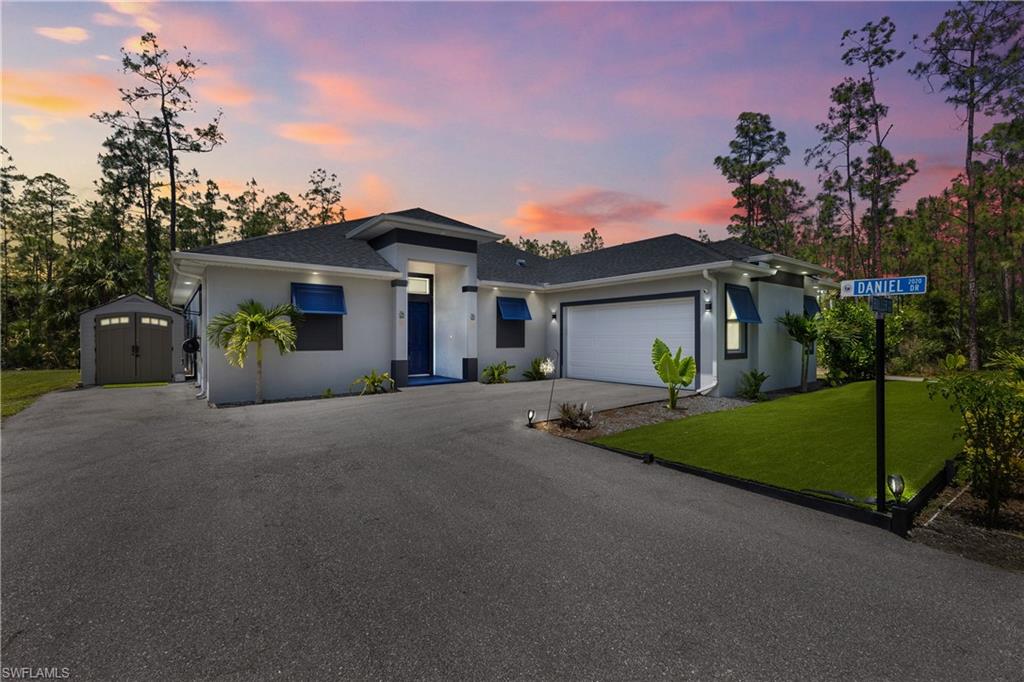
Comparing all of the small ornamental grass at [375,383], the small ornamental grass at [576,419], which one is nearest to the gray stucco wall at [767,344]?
the small ornamental grass at [576,419]

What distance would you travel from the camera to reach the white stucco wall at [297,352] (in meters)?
10.9

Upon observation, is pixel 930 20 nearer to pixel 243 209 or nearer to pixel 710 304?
pixel 710 304

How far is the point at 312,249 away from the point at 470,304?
526 cm

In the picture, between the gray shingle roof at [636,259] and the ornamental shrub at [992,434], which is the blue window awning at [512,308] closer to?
the gray shingle roof at [636,259]

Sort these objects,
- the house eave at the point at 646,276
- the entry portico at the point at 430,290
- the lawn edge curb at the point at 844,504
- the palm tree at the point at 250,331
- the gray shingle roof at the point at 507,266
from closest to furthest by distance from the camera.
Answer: the lawn edge curb at the point at 844,504
the palm tree at the point at 250,331
the house eave at the point at 646,276
the entry portico at the point at 430,290
the gray shingle roof at the point at 507,266

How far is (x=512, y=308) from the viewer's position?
52.4ft

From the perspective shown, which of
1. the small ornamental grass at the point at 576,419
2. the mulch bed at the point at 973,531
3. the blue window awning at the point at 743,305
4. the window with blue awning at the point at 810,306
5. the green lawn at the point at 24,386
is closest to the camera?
the mulch bed at the point at 973,531

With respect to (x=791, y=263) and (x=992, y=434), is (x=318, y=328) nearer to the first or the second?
(x=992, y=434)

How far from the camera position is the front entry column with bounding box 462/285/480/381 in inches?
581

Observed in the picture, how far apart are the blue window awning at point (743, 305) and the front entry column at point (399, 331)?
10.00 m

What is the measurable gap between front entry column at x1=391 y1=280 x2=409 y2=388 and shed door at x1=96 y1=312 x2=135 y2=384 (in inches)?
438

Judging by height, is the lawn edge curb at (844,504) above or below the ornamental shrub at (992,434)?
below

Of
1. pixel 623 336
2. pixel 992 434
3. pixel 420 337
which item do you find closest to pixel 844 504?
pixel 992 434

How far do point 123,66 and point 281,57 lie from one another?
1833 cm
